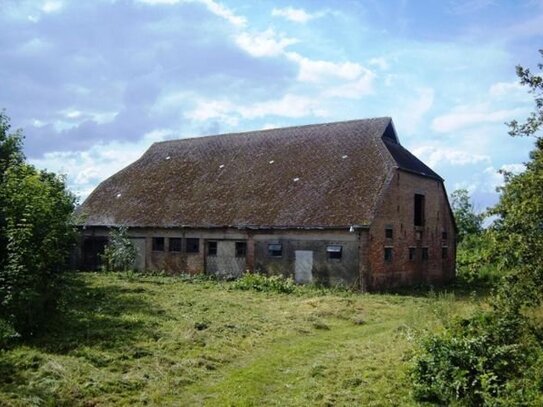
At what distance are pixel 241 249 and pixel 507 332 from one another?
18743mm

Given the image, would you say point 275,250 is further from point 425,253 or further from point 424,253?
point 425,253

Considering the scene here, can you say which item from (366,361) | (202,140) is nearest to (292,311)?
(366,361)

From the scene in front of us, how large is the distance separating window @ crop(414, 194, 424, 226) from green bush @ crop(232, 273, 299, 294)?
8.51m

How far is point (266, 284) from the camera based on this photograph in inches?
953

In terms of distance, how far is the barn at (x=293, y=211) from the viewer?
1006 inches

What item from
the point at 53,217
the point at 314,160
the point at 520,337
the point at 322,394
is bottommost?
the point at 322,394

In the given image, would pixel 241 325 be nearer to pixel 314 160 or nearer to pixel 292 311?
pixel 292 311

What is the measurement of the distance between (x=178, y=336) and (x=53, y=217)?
4.57 m

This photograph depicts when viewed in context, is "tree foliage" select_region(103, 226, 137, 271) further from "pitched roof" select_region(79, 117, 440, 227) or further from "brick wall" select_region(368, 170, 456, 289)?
"brick wall" select_region(368, 170, 456, 289)

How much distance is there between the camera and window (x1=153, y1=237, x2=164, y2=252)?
31119 millimetres

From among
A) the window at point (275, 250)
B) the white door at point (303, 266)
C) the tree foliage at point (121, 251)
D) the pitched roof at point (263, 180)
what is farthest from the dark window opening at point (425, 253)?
the tree foliage at point (121, 251)

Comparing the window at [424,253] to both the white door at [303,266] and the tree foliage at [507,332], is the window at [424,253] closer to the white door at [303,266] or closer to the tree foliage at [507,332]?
the white door at [303,266]

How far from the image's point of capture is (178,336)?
13641mm

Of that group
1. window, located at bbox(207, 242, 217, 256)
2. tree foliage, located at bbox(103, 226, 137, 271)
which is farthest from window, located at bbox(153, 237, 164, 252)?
window, located at bbox(207, 242, 217, 256)
